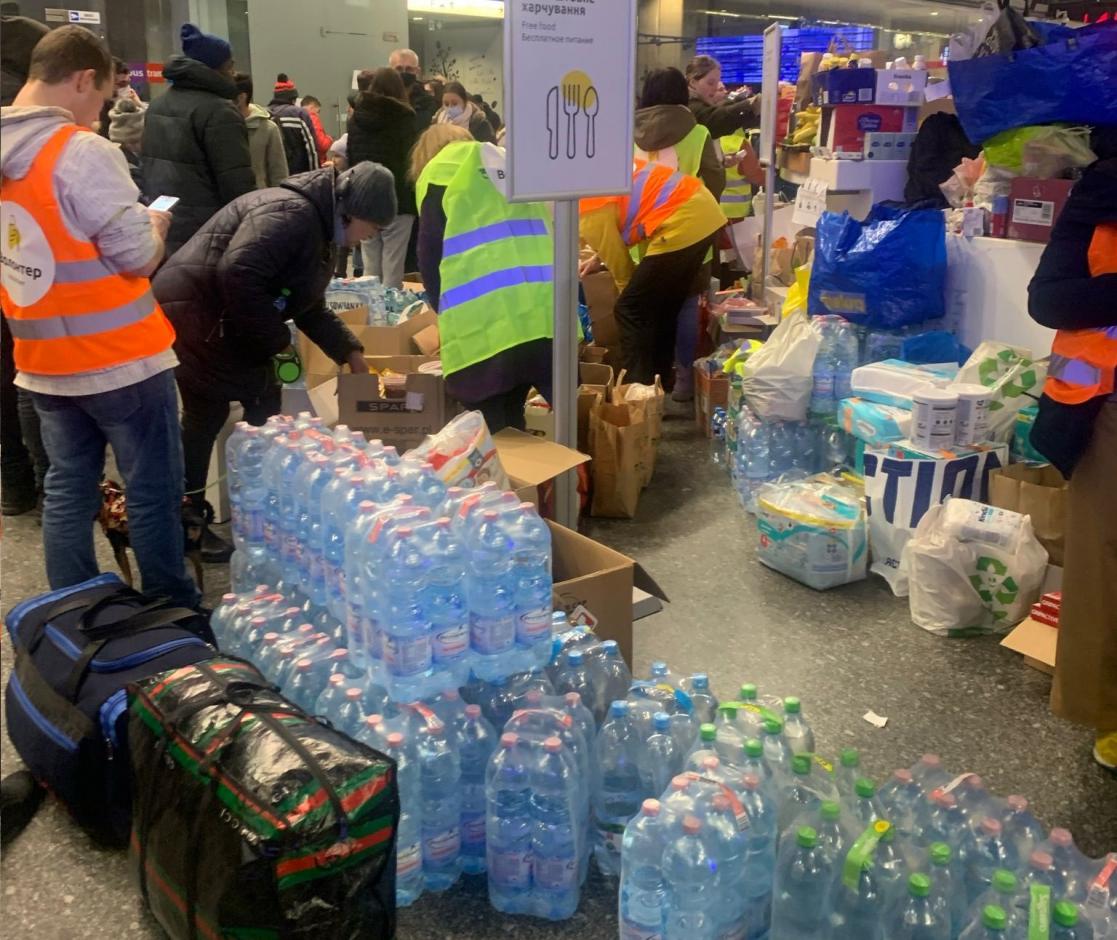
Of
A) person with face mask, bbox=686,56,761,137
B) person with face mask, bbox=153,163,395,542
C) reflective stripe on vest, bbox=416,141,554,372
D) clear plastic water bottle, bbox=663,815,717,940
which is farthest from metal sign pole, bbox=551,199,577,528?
person with face mask, bbox=686,56,761,137

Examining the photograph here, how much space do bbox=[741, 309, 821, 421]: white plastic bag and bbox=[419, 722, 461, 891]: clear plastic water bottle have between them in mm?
2255

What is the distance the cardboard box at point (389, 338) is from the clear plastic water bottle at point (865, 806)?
290cm

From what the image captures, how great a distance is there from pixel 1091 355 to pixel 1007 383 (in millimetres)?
1290

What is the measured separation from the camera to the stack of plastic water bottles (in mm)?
1698

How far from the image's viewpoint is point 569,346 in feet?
10.1

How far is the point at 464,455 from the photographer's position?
9.05ft

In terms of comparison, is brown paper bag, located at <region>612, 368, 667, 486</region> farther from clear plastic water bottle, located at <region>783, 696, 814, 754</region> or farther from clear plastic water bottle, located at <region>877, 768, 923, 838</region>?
clear plastic water bottle, located at <region>877, 768, 923, 838</region>

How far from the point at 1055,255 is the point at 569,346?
51.5 inches

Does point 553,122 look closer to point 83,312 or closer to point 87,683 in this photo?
point 83,312

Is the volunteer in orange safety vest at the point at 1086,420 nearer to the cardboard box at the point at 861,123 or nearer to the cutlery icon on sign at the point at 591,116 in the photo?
the cutlery icon on sign at the point at 591,116

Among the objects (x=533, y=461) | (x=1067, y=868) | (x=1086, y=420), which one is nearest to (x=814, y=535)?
(x=533, y=461)

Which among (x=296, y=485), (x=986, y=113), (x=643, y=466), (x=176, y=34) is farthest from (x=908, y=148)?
(x=176, y=34)

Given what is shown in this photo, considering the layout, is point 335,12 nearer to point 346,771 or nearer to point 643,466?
point 643,466

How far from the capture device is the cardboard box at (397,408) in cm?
353
